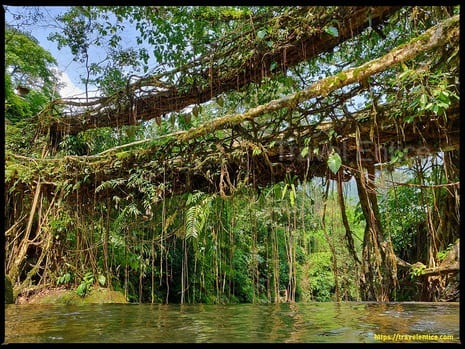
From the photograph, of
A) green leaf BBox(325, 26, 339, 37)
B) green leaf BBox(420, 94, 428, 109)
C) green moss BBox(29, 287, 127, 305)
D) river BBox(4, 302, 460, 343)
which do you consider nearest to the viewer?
river BBox(4, 302, 460, 343)

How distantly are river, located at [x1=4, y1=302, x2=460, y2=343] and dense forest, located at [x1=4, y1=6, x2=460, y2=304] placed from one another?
1.09 metres

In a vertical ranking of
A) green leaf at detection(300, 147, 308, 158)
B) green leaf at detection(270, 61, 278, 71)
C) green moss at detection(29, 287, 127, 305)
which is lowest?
green moss at detection(29, 287, 127, 305)

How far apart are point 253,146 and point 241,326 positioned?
2418 mm

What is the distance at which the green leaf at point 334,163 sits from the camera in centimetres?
361

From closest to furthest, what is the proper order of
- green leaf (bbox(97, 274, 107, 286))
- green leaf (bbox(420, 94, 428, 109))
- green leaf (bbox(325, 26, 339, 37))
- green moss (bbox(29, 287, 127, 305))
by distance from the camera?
green leaf (bbox(420, 94, 428, 109)) < green leaf (bbox(325, 26, 339, 37)) < green moss (bbox(29, 287, 127, 305)) < green leaf (bbox(97, 274, 107, 286))

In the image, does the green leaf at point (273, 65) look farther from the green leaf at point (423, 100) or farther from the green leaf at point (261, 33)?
the green leaf at point (423, 100)

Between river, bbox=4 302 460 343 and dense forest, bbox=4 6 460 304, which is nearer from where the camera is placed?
river, bbox=4 302 460 343

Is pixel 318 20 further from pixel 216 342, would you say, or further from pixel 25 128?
pixel 25 128

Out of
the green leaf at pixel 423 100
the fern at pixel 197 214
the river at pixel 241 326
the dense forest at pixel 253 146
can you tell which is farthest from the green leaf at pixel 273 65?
the river at pixel 241 326

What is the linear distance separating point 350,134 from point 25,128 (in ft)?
17.7

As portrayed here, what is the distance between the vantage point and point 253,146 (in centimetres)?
438

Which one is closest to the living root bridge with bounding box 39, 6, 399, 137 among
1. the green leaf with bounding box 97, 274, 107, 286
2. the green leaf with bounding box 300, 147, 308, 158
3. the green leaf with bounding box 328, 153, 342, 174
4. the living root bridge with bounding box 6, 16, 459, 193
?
the living root bridge with bounding box 6, 16, 459, 193

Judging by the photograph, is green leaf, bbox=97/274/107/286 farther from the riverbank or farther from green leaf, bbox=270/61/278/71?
green leaf, bbox=270/61/278/71

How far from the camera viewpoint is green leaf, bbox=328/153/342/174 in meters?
3.61
